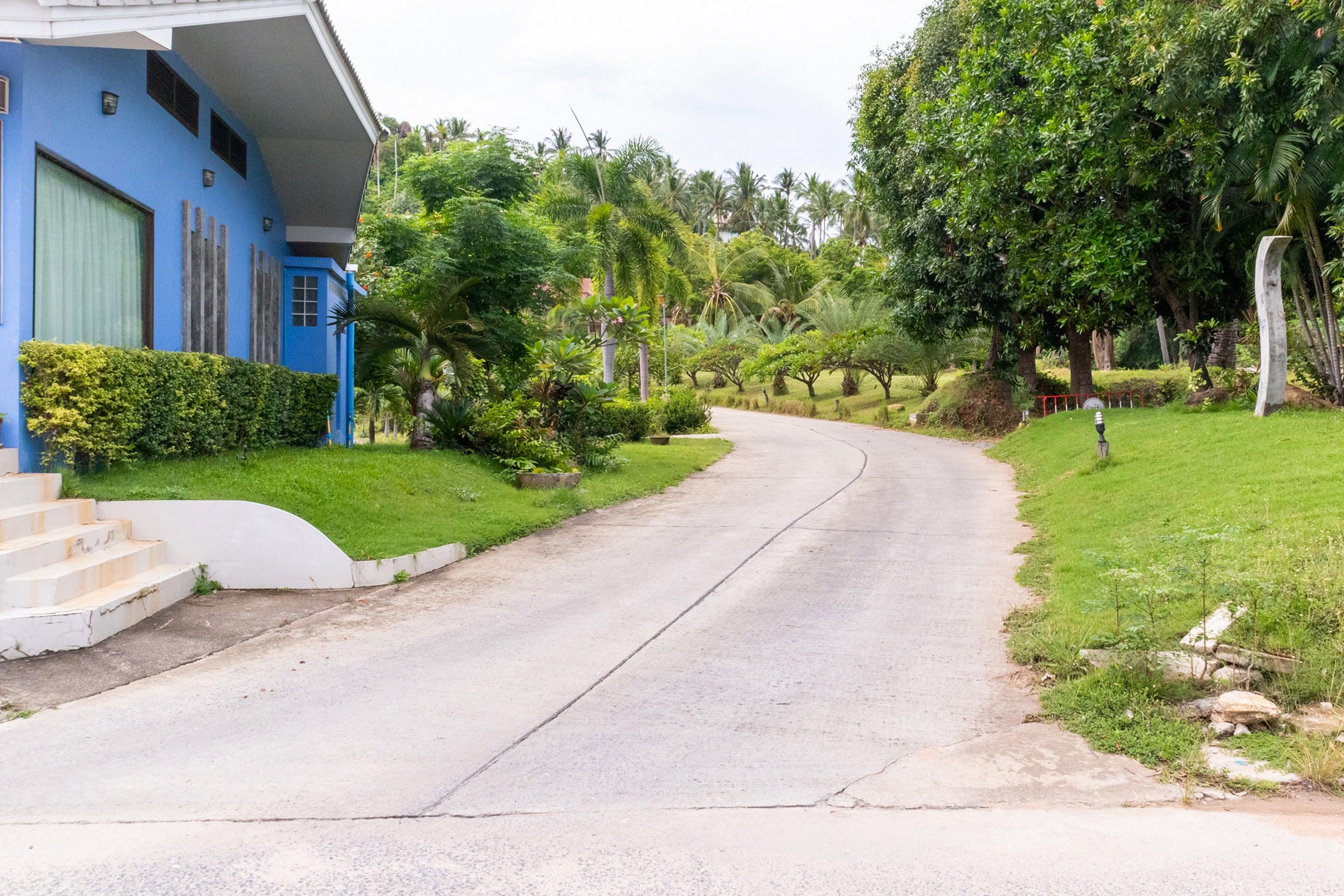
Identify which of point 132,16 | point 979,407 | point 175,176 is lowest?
point 979,407

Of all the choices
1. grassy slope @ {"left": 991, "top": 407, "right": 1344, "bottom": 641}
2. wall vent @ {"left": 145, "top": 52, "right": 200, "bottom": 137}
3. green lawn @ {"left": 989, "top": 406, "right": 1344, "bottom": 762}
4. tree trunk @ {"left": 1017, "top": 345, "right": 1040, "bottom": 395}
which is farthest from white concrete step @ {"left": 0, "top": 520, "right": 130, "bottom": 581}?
tree trunk @ {"left": 1017, "top": 345, "right": 1040, "bottom": 395}

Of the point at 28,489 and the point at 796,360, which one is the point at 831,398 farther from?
the point at 28,489

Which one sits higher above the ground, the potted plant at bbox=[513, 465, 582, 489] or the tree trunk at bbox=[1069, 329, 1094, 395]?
the tree trunk at bbox=[1069, 329, 1094, 395]

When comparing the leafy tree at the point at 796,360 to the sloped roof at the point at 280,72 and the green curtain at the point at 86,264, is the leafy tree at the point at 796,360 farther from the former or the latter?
the green curtain at the point at 86,264

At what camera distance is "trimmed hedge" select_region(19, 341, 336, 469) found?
800 centimetres

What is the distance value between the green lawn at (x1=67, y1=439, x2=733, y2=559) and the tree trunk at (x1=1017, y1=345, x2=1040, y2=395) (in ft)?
52.9

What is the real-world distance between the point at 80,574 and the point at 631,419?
20.0 m

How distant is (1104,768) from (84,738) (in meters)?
5.28

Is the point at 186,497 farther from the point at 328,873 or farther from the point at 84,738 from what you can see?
the point at 328,873

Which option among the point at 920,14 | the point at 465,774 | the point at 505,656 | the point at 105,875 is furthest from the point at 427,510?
the point at 920,14

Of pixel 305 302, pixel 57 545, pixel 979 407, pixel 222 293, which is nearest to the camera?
pixel 57 545

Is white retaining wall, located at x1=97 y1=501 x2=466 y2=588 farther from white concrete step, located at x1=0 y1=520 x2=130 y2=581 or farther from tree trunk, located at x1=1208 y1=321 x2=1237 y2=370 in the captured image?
tree trunk, located at x1=1208 y1=321 x2=1237 y2=370

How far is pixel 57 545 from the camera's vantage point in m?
7.11

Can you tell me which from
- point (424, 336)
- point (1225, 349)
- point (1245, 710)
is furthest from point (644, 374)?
point (1245, 710)
